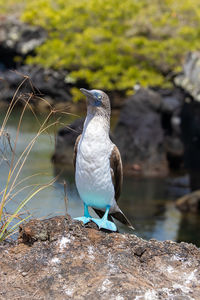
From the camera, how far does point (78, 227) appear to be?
3990mm

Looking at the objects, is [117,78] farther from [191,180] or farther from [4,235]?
[4,235]

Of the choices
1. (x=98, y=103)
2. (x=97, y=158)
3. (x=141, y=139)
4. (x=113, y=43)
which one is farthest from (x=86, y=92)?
(x=113, y=43)

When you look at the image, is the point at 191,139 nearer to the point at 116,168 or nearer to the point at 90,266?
the point at 116,168

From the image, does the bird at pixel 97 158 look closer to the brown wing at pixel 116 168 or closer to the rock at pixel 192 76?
the brown wing at pixel 116 168

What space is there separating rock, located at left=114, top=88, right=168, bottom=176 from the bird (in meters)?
9.20

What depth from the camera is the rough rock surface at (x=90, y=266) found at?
11.7ft

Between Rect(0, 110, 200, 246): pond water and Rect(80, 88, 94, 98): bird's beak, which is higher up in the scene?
Rect(80, 88, 94, 98): bird's beak

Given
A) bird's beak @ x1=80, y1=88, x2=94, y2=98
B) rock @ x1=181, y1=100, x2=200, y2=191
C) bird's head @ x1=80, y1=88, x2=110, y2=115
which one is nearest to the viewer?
bird's beak @ x1=80, y1=88, x2=94, y2=98

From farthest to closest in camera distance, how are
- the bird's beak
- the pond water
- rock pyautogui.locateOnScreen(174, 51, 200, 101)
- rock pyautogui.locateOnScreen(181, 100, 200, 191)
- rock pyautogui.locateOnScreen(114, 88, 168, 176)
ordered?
rock pyautogui.locateOnScreen(114, 88, 168, 176) < rock pyautogui.locateOnScreen(181, 100, 200, 191) < rock pyautogui.locateOnScreen(174, 51, 200, 101) < the pond water < the bird's beak

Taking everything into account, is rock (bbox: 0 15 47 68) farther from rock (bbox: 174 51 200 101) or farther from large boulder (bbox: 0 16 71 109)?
rock (bbox: 174 51 200 101)

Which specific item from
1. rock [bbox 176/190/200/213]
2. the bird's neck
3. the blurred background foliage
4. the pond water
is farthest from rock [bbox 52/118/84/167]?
the bird's neck

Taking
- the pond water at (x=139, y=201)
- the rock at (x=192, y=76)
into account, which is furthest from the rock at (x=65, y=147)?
the rock at (x=192, y=76)

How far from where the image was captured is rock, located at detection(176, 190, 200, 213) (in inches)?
438

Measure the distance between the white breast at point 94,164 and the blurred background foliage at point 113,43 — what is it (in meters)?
15.6
